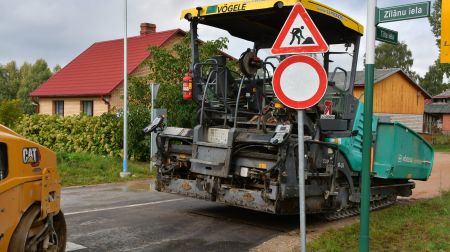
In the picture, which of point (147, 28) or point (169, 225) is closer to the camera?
point (169, 225)

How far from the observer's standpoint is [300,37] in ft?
17.9

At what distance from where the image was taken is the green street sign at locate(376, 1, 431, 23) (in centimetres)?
588

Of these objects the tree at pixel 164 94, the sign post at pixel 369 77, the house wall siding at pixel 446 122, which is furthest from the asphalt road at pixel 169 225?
the house wall siding at pixel 446 122

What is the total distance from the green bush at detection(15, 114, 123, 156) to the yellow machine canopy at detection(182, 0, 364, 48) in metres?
9.49

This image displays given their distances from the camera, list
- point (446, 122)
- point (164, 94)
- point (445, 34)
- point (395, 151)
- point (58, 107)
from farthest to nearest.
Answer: point (446, 122)
point (58, 107)
point (164, 94)
point (395, 151)
point (445, 34)

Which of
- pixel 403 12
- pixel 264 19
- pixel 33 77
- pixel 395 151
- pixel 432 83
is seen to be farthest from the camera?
pixel 432 83

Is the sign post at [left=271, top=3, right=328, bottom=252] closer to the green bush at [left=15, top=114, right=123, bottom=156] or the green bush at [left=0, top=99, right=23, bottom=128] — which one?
the green bush at [left=15, top=114, right=123, bottom=156]

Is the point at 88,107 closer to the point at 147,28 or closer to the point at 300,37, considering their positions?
the point at 147,28

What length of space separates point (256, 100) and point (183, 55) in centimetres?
937

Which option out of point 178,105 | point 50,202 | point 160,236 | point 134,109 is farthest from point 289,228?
point 134,109

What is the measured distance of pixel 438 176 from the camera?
1645 centimetres

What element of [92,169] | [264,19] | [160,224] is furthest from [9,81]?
[264,19]

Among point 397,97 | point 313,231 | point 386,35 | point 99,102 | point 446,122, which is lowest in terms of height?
point 313,231

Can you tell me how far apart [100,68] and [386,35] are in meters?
22.3
